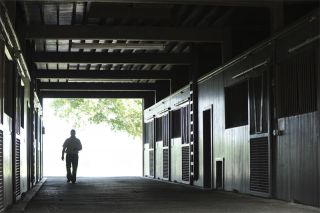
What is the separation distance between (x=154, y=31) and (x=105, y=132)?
30.3 meters

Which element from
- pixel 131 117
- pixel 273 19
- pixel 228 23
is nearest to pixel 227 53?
pixel 228 23

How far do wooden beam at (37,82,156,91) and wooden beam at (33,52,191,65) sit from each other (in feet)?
23.8

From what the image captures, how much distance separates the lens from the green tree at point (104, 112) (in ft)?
141

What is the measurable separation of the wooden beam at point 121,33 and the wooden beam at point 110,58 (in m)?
3.20

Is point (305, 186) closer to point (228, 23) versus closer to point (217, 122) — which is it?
point (217, 122)

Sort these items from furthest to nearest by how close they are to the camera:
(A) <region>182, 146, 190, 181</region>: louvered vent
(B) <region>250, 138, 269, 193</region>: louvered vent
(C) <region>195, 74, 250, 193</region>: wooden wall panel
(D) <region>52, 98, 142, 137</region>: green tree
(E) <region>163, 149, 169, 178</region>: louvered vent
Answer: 1. (D) <region>52, 98, 142, 137</region>: green tree
2. (E) <region>163, 149, 169, 178</region>: louvered vent
3. (A) <region>182, 146, 190, 181</region>: louvered vent
4. (C) <region>195, 74, 250, 193</region>: wooden wall panel
5. (B) <region>250, 138, 269, 193</region>: louvered vent

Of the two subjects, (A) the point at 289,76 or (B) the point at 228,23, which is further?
(B) the point at 228,23

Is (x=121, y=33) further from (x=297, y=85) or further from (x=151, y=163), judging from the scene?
(x=151, y=163)

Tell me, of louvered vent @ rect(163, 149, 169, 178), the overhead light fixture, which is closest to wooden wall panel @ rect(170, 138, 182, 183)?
louvered vent @ rect(163, 149, 169, 178)

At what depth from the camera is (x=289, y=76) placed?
10.2 metres

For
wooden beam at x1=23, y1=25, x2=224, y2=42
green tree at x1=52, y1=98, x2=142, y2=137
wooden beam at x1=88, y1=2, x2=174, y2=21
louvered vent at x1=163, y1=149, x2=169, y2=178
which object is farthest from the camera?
green tree at x1=52, y1=98, x2=142, y2=137

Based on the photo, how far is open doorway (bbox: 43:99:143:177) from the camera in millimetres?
43344

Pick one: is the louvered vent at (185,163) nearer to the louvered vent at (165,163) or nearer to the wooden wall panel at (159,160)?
the louvered vent at (165,163)

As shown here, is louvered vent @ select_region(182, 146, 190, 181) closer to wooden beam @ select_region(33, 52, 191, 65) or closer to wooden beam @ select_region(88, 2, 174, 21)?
wooden beam @ select_region(33, 52, 191, 65)
